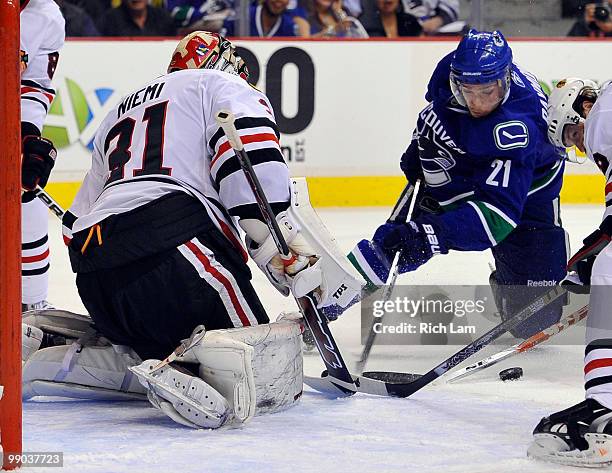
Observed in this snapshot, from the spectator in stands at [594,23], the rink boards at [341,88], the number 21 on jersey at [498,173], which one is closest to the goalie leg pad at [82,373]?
the number 21 on jersey at [498,173]

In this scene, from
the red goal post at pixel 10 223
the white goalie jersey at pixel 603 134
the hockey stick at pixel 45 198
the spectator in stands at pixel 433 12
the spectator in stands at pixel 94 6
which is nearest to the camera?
the red goal post at pixel 10 223

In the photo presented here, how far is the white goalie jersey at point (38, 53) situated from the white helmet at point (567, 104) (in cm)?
149

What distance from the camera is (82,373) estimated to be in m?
2.77

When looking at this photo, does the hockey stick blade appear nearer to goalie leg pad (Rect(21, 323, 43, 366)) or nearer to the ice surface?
the ice surface

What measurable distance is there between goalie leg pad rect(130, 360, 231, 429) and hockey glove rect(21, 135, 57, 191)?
1.15 meters

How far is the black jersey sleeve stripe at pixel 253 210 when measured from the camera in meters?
2.50

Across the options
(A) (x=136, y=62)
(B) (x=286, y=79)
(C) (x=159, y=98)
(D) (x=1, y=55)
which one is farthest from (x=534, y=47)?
(D) (x=1, y=55)

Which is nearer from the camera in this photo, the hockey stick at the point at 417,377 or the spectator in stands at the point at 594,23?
the hockey stick at the point at 417,377

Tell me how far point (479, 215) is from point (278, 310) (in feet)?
3.00

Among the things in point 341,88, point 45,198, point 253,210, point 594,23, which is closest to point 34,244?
point 45,198

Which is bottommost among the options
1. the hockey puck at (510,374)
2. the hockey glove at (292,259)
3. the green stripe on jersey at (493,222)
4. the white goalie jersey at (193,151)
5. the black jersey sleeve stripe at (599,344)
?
the hockey puck at (510,374)

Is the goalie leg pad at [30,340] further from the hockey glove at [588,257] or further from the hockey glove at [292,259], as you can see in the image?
the hockey glove at [588,257]

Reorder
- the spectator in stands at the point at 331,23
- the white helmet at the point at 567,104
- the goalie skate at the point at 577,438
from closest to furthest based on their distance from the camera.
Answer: the goalie skate at the point at 577,438 → the white helmet at the point at 567,104 → the spectator in stands at the point at 331,23

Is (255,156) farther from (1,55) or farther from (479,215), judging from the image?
(479,215)
